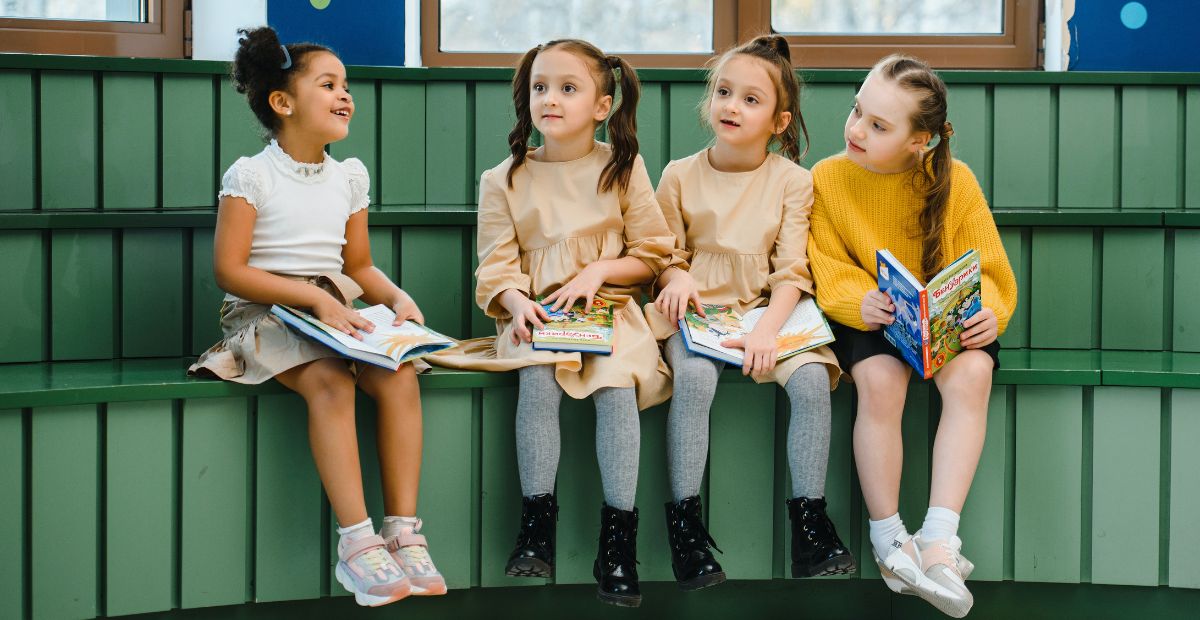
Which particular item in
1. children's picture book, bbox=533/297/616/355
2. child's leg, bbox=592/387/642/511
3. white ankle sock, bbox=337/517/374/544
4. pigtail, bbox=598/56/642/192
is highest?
pigtail, bbox=598/56/642/192

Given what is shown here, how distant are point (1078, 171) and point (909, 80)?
0.76 m

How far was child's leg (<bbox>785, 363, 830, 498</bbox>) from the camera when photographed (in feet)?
6.30

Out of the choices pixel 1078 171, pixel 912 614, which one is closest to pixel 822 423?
pixel 912 614

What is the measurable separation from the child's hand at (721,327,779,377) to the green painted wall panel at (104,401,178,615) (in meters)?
0.97

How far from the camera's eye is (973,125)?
8.38 feet

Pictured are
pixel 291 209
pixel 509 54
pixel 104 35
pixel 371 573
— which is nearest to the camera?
pixel 371 573

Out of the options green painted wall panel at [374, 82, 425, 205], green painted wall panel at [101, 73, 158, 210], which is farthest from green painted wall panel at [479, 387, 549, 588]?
green painted wall panel at [101, 73, 158, 210]

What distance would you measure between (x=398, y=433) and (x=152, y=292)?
0.70 metres

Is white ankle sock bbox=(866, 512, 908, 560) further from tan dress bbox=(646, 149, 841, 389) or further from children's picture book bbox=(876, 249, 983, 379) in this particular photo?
tan dress bbox=(646, 149, 841, 389)

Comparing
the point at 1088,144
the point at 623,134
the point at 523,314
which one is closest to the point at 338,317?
the point at 523,314

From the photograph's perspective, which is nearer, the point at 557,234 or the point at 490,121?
the point at 557,234

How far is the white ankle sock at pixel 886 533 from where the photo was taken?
1901 mm

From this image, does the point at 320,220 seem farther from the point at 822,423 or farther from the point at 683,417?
the point at 822,423

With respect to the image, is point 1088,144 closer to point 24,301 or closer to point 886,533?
point 886,533
